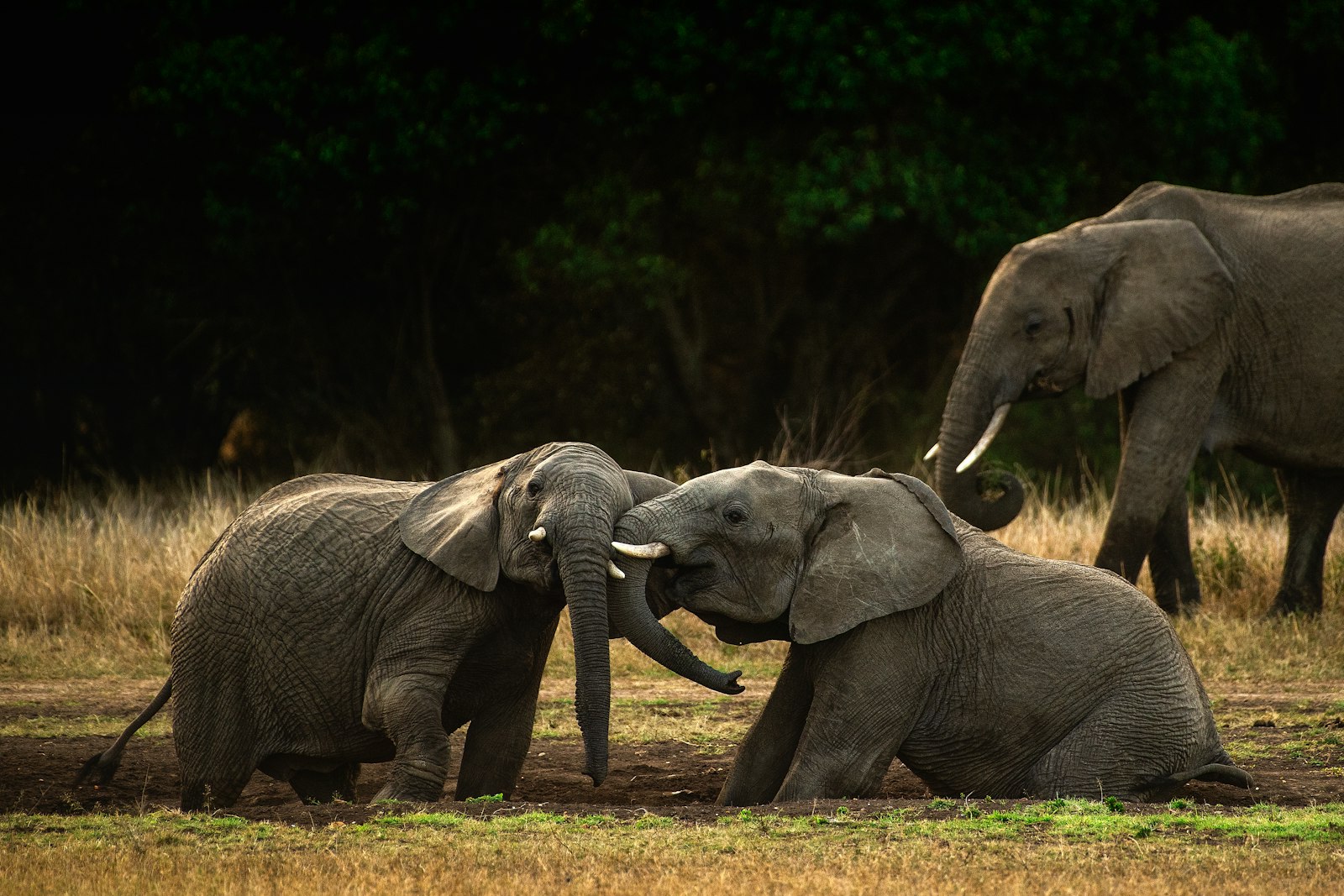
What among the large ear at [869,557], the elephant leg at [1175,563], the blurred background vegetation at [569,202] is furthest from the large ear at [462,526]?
the blurred background vegetation at [569,202]

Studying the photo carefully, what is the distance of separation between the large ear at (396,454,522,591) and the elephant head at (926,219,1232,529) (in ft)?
14.6

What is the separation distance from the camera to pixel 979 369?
1137 centimetres

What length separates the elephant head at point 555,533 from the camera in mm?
6652

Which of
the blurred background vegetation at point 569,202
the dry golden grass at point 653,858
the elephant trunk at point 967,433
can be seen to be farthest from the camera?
the blurred background vegetation at point 569,202

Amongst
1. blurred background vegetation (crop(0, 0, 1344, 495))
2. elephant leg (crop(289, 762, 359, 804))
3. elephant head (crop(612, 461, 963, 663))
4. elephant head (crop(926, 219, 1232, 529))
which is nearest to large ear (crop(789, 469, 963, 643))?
elephant head (crop(612, 461, 963, 663))

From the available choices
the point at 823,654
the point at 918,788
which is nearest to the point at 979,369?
the point at 918,788

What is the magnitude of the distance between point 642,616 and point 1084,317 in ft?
18.1

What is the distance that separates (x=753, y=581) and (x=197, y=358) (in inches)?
683

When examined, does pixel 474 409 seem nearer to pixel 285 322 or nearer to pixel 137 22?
pixel 285 322

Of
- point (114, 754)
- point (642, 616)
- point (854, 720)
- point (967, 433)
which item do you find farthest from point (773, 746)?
point (967, 433)

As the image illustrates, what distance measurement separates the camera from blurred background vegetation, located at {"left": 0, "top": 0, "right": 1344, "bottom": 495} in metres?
19.2

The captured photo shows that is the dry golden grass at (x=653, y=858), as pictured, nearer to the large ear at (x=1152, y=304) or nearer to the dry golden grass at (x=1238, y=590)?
the dry golden grass at (x=1238, y=590)

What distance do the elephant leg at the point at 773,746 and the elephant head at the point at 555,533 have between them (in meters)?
0.48

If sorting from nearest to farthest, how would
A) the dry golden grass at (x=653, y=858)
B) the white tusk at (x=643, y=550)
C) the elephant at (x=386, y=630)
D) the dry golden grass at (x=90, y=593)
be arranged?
the dry golden grass at (x=653, y=858), the white tusk at (x=643, y=550), the elephant at (x=386, y=630), the dry golden grass at (x=90, y=593)
